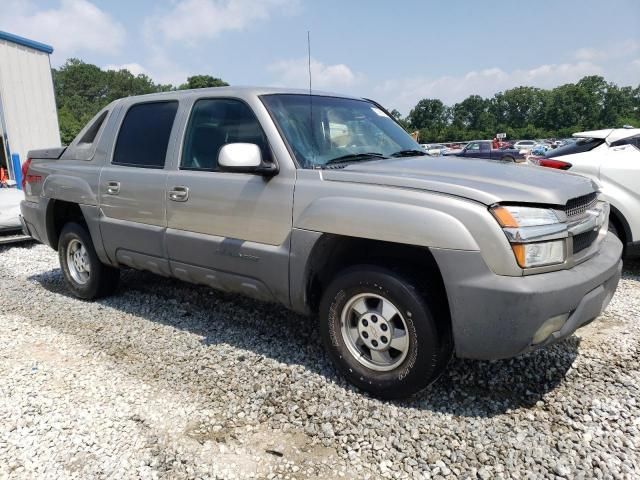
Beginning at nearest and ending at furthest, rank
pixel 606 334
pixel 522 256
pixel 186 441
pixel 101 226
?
Result: pixel 522 256 → pixel 186 441 → pixel 606 334 → pixel 101 226

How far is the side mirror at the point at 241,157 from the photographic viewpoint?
3039mm

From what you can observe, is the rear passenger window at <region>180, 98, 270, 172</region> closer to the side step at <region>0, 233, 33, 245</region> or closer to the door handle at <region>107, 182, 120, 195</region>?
the door handle at <region>107, 182, 120, 195</region>

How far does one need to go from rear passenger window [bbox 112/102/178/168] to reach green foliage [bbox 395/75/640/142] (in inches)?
3530

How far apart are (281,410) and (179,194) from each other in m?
1.80

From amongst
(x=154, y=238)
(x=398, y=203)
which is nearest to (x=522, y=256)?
(x=398, y=203)

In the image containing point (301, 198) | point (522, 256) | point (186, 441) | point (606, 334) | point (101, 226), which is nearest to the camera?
point (522, 256)

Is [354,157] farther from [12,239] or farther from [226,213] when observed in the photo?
[12,239]

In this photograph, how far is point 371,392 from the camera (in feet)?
9.61

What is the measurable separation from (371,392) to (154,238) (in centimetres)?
213

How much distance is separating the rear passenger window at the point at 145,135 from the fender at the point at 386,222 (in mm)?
1630

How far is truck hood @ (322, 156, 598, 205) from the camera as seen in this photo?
2541 millimetres

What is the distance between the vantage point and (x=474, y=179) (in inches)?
107

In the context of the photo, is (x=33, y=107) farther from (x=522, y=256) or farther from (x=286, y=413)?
(x=522, y=256)

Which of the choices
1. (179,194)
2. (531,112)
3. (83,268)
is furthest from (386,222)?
(531,112)
